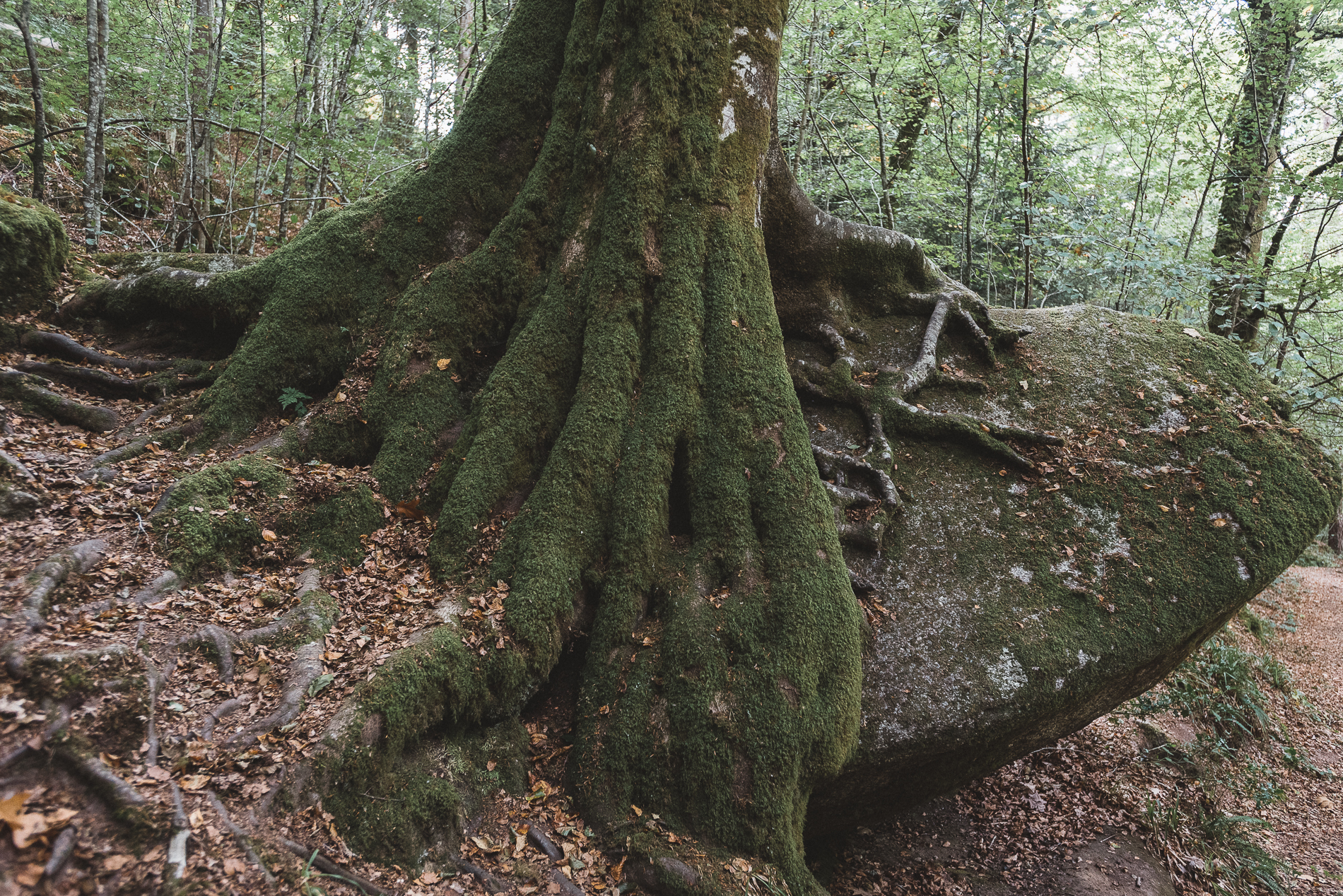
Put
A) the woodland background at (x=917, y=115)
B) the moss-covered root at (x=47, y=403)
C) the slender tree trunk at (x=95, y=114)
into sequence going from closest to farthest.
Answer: the moss-covered root at (x=47, y=403) → the slender tree trunk at (x=95, y=114) → the woodland background at (x=917, y=115)

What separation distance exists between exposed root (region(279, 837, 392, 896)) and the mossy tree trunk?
0.22m

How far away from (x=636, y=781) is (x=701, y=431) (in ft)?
7.06

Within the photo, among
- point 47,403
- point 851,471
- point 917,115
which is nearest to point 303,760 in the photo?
point 47,403

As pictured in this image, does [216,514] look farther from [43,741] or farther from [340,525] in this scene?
[43,741]

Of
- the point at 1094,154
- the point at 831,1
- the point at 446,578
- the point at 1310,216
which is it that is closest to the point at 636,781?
the point at 446,578

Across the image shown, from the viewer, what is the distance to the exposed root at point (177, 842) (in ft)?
7.68

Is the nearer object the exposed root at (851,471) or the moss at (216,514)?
the moss at (216,514)

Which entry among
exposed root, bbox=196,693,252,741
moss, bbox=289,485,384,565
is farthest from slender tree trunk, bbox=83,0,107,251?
exposed root, bbox=196,693,252,741

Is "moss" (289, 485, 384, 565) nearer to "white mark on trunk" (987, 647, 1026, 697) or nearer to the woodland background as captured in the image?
"white mark on trunk" (987, 647, 1026, 697)

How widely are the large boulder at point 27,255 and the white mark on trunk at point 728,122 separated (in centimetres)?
537

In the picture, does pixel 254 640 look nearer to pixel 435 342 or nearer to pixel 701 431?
pixel 435 342

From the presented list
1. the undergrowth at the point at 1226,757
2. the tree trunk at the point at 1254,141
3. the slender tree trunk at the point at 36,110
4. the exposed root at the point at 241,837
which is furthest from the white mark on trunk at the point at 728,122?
the tree trunk at the point at 1254,141

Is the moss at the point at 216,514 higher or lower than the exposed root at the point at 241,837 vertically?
higher

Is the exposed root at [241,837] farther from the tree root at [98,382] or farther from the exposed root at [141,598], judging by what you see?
the tree root at [98,382]
